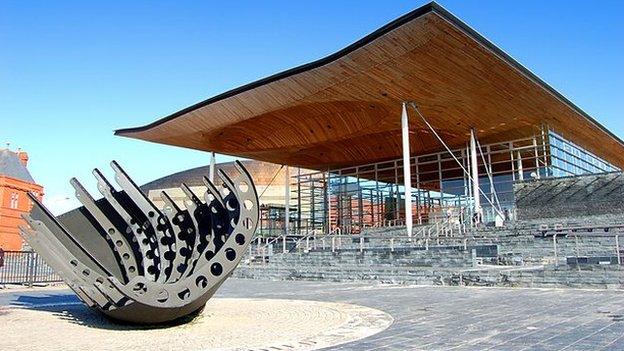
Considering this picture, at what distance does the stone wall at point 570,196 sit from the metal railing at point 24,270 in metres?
22.2

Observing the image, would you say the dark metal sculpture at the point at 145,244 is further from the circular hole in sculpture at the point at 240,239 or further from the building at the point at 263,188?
the building at the point at 263,188

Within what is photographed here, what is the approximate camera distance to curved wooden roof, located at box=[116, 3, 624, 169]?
20141mm

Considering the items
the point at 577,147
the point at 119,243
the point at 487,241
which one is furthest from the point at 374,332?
the point at 577,147

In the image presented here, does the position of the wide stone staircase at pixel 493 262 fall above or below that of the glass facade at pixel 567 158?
below

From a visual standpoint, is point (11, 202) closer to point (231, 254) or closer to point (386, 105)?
point (386, 105)

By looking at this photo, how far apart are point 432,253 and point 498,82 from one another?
9.88 metres

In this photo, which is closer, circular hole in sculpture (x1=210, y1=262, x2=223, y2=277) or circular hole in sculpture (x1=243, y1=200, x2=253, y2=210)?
circular hole in sculpture (x1=210, y1=262, x2=223, y2=277)

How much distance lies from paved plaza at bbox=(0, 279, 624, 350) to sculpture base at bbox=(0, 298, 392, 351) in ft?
0.45

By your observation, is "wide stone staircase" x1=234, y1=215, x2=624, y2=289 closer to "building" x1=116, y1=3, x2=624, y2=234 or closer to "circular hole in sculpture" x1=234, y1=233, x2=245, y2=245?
"building" x1=116, y1=3, x2=624, y2=234

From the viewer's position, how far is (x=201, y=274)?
7.64 meters

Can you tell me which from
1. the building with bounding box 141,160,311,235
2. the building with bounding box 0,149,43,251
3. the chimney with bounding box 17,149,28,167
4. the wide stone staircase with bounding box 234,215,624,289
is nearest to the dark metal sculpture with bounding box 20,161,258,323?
the wide stone staircase with bounding box 234,215,624,289

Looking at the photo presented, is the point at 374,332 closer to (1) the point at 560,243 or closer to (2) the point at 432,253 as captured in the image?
(2) the point at 432,253

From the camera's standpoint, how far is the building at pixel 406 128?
21078mm

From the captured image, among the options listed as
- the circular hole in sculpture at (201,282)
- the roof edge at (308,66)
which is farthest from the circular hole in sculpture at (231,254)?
the roof edge at (308,66)
